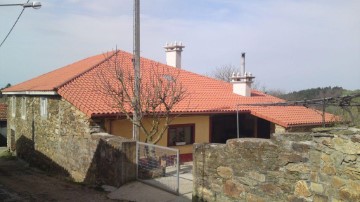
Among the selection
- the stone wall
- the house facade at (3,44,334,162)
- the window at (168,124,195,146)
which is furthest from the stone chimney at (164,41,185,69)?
the stone wall

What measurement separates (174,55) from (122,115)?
30.1 feet

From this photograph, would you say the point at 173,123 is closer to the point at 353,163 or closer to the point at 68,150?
the point at 68,150

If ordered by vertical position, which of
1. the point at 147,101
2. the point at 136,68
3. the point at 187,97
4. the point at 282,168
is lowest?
the point at 282,168

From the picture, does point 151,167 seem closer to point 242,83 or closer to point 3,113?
point 242,83

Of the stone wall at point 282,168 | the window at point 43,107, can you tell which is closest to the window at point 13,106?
A: the window at point 43,107

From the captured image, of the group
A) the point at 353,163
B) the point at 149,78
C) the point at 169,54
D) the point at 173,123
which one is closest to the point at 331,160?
the point at 353,163

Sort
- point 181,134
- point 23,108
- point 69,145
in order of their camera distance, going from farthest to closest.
Result: point 23,108, point 181,134, point 69,145

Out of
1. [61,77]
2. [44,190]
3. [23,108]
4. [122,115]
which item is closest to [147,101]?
[122,115]

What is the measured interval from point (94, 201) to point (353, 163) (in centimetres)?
642

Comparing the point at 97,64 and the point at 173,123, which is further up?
the point at 97,64

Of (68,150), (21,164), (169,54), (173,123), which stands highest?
(169,54)

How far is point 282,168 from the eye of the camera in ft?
18.5

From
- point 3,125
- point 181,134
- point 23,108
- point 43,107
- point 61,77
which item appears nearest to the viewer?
point 181,134

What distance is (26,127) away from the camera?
65.0ft
